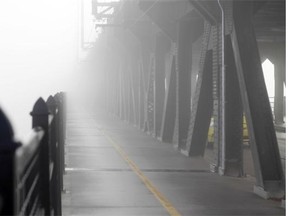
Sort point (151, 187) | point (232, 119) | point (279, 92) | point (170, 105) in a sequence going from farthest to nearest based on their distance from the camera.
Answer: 1. point (279, 92)
2. point (170, 105)
3. point (232, 119)
4. point (151, 187)

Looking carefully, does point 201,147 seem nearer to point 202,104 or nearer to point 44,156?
point 202,104

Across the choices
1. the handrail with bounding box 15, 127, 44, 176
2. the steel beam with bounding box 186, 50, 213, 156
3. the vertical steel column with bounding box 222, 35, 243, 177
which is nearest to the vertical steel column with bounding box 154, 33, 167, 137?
the steel beam with bounding box 186, 50, 213, 156

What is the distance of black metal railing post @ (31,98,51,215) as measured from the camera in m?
4.31

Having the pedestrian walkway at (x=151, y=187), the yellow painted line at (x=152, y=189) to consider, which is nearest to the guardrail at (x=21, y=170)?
the pedestrian walkway at (x=151, y=187)

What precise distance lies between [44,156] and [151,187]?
8.72 m

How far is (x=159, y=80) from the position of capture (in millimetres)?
28344

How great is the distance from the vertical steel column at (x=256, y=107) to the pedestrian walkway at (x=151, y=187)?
588 mm

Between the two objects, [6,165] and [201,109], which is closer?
[6,165]

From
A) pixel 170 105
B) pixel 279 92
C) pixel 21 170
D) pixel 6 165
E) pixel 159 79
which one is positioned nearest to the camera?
pixel 6 165

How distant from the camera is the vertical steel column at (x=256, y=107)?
11945mm

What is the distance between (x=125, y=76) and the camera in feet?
149

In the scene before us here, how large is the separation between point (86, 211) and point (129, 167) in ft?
21.7

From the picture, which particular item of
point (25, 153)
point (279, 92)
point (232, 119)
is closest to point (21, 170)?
point (25, 153)

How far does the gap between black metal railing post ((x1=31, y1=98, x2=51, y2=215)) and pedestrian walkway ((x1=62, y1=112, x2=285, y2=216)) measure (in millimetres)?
5383
